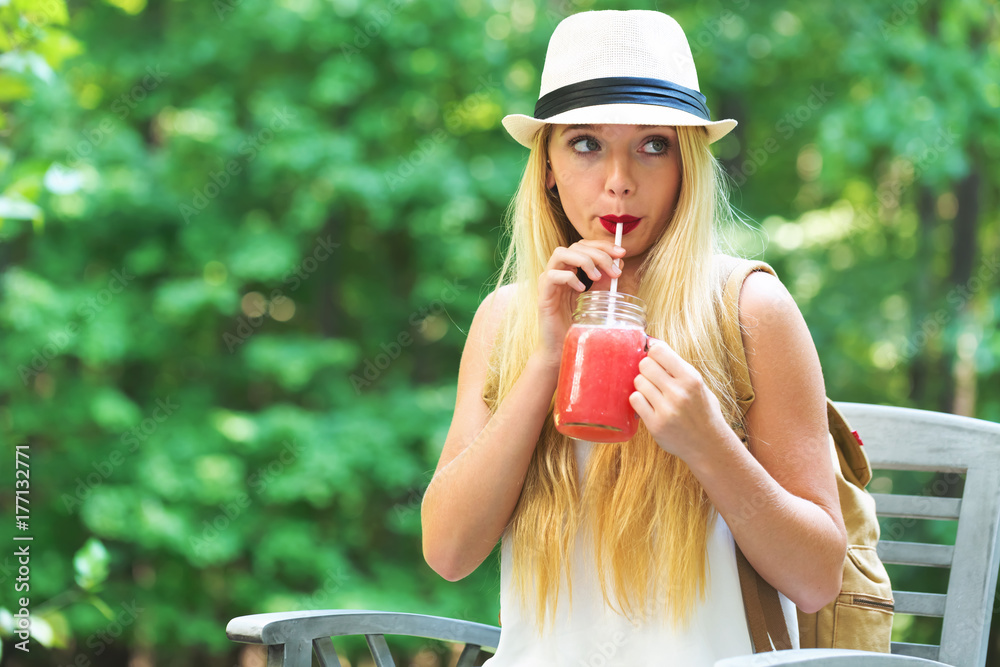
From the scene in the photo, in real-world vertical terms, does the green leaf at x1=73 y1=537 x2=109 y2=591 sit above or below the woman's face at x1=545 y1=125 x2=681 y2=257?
below

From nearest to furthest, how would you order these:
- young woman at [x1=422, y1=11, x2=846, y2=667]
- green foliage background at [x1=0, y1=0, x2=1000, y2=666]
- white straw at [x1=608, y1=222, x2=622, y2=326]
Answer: white straw at [x1=608, y1=222, x2=622, y2=326], young woman at [x1=422, y1=11, x2=846, y2=667], green foliage background at [x1=0, y1=0, x2=1000, y2=666]

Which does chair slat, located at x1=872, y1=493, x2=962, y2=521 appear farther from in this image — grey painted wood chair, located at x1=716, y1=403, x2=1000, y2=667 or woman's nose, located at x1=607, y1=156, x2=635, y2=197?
woman's nose, located at x1=607, y1=156, x2=635, y2=197

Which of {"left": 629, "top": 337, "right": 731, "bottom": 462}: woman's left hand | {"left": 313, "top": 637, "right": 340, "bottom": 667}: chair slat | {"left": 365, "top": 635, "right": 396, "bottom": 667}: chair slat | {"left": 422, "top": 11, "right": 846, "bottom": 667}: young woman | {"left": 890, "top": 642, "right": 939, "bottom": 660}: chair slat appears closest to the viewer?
{"left": 629, "top": 337, "right": 731, "bottom": 462}: woman's left hand

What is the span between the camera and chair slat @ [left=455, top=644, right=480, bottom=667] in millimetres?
1795

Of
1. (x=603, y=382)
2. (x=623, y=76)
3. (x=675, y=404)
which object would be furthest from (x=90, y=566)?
(x=623, y=76)

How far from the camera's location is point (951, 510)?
177cm

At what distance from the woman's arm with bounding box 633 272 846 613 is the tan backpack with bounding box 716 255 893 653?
0.02 metres

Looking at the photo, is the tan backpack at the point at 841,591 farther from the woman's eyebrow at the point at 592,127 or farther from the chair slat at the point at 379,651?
the chair slat at the point at 379,651

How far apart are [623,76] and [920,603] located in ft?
4.02

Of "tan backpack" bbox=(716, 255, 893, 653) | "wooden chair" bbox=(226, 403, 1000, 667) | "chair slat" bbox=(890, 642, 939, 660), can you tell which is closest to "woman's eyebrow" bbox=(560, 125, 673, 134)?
"tan backpack" bbox=(716, 255, 893, 653)

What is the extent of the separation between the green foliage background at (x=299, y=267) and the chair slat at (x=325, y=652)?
10.3 feet

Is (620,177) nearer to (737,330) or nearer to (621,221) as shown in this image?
(621,221)

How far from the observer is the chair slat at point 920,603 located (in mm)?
1770

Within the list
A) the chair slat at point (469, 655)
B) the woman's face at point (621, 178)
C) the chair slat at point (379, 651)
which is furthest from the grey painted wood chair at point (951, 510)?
the chair slat at point (379, 651)
